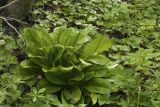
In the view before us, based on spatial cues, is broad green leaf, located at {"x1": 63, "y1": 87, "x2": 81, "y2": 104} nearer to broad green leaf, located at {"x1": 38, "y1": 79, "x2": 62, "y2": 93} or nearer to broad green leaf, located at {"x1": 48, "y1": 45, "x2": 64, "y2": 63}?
broad green leaf, located at {"x1": 38, "y1": 79, "x2": 62, "y2": 93}

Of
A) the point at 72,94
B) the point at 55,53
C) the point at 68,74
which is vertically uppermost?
the point at 55,53

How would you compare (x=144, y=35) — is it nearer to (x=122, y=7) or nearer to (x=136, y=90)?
(x=122, y=7)

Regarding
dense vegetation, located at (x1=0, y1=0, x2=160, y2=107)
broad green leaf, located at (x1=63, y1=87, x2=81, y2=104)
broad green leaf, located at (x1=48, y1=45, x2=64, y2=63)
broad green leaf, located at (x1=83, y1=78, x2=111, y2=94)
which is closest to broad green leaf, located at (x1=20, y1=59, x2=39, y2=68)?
dense vegetation, located at (x1=0, y1=0, x2=160, y2=107)

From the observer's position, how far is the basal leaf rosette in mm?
2752

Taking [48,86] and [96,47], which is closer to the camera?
[48,86]

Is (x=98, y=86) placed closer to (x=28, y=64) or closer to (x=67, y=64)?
(x=67, y=64)

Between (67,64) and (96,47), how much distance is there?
0.91ft

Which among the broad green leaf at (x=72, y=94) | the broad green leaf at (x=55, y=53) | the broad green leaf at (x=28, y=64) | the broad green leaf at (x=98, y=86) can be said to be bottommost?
the broad green leaf at (x=72, y=94)

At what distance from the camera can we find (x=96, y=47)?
9.53ft

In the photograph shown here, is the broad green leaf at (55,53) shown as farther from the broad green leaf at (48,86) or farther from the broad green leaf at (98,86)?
the broad green leaf at (98,86)

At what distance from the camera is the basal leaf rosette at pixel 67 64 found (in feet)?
9.03

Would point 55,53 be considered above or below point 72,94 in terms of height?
above

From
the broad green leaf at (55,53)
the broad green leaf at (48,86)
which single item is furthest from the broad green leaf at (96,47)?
the broad green leaf at (48,86)

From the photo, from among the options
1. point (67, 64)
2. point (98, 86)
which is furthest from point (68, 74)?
point (98, 86)
